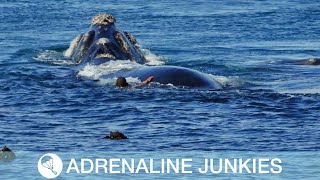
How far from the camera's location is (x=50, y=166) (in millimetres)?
18109

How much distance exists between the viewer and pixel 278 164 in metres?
18.7

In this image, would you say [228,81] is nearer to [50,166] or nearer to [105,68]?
[105,68]

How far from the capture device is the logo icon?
1774 cm

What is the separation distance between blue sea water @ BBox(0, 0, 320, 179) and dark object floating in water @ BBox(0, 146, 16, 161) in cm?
17

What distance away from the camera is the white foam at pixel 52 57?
3244 cm

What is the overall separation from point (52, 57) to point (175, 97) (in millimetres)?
9186

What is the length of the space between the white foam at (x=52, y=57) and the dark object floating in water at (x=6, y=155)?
489 inches

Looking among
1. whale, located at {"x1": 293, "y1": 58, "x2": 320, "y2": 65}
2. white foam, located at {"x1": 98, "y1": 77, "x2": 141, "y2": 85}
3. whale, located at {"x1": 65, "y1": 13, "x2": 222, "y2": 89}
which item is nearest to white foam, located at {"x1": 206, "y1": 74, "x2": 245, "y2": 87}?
whale, located at {"x1": 65, "y1": 13, "x2": 222, "y2": 89}

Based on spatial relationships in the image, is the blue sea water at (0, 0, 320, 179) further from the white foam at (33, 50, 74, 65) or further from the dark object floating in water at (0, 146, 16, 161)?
the dark object floating in water at (0, 146, 16, 161)

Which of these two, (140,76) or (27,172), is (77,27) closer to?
(140,76)

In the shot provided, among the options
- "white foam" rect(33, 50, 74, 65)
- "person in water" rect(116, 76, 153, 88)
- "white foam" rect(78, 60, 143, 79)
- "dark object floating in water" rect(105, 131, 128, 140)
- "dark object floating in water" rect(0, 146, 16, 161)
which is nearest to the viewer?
"dark object floating in water" rect(0, 146, 16, 161)

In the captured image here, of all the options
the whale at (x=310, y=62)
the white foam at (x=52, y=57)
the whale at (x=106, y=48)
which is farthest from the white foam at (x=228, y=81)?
the white foam at (x=52, y=57)

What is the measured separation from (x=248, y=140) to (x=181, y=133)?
1.34 meters

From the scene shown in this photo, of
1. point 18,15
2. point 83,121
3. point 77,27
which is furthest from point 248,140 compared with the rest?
point 18,15
